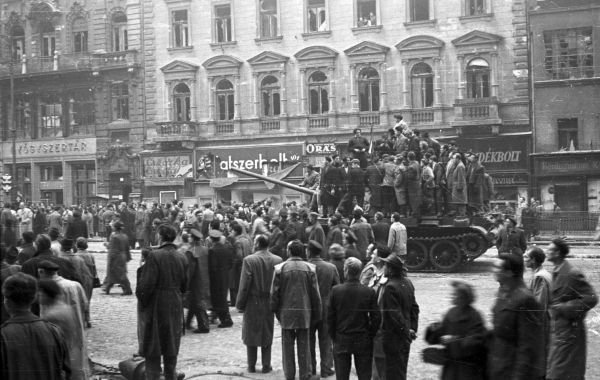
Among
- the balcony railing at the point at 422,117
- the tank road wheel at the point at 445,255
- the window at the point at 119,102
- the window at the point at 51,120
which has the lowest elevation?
the tank road wheel at the point at 445,255

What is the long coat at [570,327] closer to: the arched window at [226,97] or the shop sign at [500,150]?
the shop sign at [500,150]

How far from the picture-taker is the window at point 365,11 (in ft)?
118

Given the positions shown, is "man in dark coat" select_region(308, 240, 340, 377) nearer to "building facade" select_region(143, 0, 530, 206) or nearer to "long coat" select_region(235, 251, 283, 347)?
"long coat" select_region(235, 251, 283, 347)

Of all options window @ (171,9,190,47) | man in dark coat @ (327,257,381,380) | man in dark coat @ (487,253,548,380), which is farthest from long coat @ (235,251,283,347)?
window @ (171,9,190,47)

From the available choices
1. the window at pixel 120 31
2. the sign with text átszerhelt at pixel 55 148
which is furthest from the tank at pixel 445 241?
the window at pixel 120 31

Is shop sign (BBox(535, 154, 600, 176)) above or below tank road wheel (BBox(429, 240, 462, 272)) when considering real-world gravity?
above

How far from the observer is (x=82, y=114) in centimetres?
4028

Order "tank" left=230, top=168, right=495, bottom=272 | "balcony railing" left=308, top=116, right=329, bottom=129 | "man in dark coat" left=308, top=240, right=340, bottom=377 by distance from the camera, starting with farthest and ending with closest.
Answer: "balcony railing" left=308, top=116, right=329, bottom=129 < "tank" left=230, top=168, right=495, bottom=272 < "man in dark coat" left=308, top=240, right=340, bottom=377

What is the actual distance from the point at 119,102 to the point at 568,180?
22.5 meters

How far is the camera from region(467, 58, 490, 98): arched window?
112ft

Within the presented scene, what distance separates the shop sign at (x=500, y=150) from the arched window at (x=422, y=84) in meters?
2.37

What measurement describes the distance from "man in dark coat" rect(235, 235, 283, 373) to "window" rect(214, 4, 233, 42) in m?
29.7

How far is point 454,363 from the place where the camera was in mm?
6035

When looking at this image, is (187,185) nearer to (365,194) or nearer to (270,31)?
(270,31)
